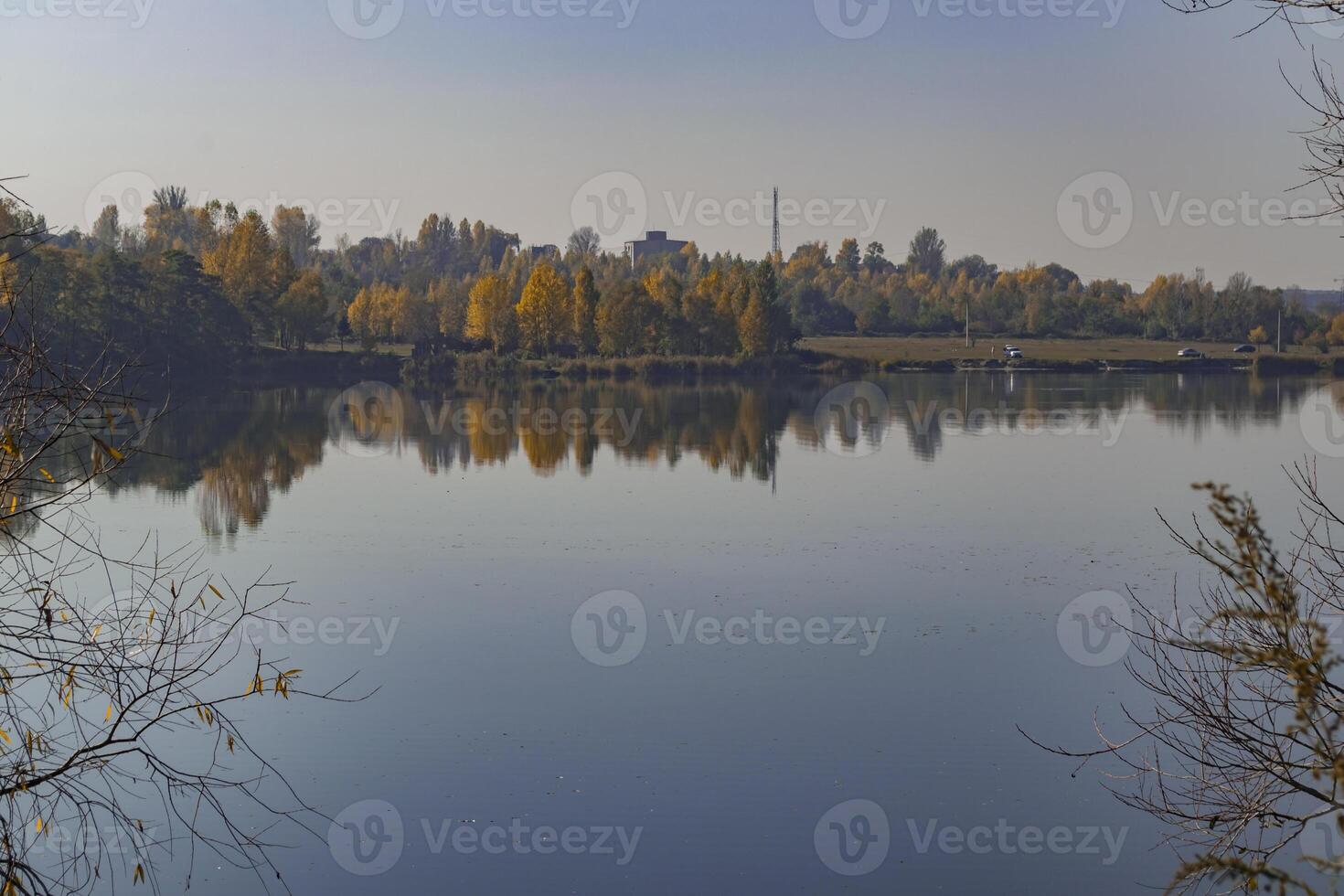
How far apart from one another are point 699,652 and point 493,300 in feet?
173

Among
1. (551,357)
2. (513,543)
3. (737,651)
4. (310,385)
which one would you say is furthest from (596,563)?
(551,357)

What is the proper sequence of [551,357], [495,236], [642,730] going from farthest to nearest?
[495,236] → [551,357] → [642,730]

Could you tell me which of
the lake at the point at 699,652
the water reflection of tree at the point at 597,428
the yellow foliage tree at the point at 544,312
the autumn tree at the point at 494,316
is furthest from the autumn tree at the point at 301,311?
the lake at the point at 699,652

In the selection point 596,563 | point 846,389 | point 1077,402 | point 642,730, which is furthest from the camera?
point 846,389

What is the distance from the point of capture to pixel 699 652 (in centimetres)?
1065

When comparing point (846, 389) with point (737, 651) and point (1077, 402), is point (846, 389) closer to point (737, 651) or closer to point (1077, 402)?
point (1077, 402)

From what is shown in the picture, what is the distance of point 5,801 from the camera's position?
7008 millimetres

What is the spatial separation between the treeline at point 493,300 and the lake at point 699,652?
3.10 metres

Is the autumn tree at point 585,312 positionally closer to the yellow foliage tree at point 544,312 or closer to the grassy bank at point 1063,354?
the yellow foliage tree at point 544,312

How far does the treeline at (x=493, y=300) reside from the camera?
43906mm

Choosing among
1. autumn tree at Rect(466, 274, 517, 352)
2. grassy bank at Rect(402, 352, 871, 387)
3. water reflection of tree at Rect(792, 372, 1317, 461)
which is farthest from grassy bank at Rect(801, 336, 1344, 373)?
autumn tree at Rect(466, 274, 517, 352)

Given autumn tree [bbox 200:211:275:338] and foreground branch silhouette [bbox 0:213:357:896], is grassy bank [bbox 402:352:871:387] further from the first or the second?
foreground branch silhouette [bbox 0:213:357:896]

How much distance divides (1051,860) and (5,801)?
578 cm

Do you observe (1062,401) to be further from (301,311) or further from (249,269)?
(249,269)
